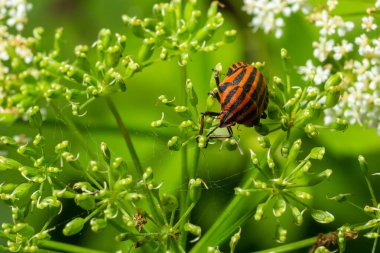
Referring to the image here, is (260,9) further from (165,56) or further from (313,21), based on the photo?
(165,56)

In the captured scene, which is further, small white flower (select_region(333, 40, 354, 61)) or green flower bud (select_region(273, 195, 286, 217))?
small white flower (select_region(333, 40, 354, 61))

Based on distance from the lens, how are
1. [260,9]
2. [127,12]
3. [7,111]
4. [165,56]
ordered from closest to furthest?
[165,56] → [7,111] → [260,9] → [127,12]

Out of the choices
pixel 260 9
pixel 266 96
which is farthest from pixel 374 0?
pixel 266 96

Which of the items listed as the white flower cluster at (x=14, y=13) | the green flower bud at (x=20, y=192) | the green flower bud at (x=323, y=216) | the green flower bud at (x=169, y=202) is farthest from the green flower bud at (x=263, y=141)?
the white flower cluster at (x=14, y=13)

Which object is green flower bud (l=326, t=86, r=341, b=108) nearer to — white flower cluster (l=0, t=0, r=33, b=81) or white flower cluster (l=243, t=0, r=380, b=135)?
white flower cluster (l=243, t=0, r=380, b=135)

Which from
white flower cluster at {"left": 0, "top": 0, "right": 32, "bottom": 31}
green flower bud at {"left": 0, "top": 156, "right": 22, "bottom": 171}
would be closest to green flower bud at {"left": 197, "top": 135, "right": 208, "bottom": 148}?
green flower bud at {"left": 0, "top": 156, "right": 22, "bottom": 171}

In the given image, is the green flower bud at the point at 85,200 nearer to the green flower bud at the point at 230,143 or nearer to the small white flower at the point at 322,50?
the green flower bud at the point at 230,143
